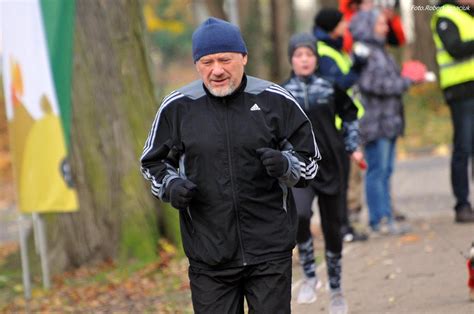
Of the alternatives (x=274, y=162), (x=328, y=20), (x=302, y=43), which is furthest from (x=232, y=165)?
(x=328, y=20)

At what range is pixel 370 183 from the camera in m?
10.5

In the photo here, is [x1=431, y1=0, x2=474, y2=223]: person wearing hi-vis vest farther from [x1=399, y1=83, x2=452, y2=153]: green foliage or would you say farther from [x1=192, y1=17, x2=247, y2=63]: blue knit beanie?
[x1=399, y1=83, x2=452, y2=153]: green foliage

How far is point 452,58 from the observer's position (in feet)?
32.6

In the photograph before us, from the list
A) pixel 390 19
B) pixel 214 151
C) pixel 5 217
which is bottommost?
pixel 5 217

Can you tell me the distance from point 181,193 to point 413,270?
4269 millimetres

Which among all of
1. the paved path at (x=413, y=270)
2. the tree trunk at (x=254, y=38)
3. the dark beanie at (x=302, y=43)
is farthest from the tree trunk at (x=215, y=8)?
the dark beanie at (x=302, y=43)

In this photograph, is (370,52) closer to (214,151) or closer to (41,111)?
(41,111)

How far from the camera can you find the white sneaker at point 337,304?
7.16m

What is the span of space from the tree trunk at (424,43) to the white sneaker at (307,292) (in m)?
17.8

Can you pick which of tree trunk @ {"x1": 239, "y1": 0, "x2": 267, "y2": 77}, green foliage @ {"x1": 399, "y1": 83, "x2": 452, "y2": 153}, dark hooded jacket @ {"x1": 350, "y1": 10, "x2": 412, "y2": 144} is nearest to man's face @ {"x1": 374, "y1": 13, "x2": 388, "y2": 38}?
dark hooded jacket @ {"x1": 350, "y1": 10, "x2": 412, "y2": 144}

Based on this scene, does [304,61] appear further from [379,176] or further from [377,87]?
[379,176]

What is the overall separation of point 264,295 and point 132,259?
5708 millimetres

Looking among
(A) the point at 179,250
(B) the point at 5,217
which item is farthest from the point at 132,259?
(B) the point at 5,217

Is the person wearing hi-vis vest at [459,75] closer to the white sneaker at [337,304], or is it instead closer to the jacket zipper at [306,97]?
the jacket zipper at [306,97]
